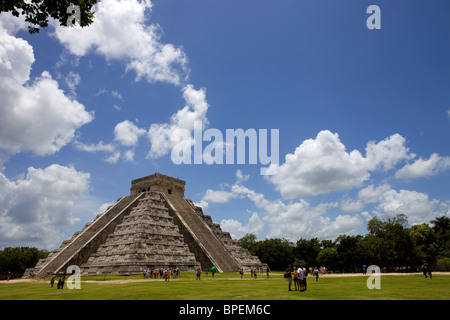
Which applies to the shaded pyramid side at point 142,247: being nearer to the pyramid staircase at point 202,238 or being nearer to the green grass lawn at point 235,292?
the pyramid staircase at point 202,238

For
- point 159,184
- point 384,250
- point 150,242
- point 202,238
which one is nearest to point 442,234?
point 384,250

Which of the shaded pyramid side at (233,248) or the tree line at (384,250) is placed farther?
the tree line at (384,250)

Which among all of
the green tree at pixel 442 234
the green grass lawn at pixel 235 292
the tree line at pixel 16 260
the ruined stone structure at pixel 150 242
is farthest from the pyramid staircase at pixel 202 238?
the green tree at pixel 442 234

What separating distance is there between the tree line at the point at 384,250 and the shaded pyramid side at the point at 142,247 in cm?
3266

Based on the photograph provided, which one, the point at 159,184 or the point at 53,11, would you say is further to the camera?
the point at 159,184

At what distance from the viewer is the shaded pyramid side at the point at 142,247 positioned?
29.3 meters

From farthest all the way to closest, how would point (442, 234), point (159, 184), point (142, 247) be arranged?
point (442, 234), point (159, 184), point (142, 247)

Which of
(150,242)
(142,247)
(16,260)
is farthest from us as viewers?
(16,260)

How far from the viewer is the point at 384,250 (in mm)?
52031

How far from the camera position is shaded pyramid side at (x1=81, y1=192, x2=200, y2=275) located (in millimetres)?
29328

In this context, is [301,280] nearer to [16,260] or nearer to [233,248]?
[233,248]

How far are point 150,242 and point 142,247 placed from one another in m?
1.31

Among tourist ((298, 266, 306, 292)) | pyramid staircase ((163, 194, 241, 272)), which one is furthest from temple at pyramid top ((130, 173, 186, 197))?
tourist ((298, 266, 306, 292))
